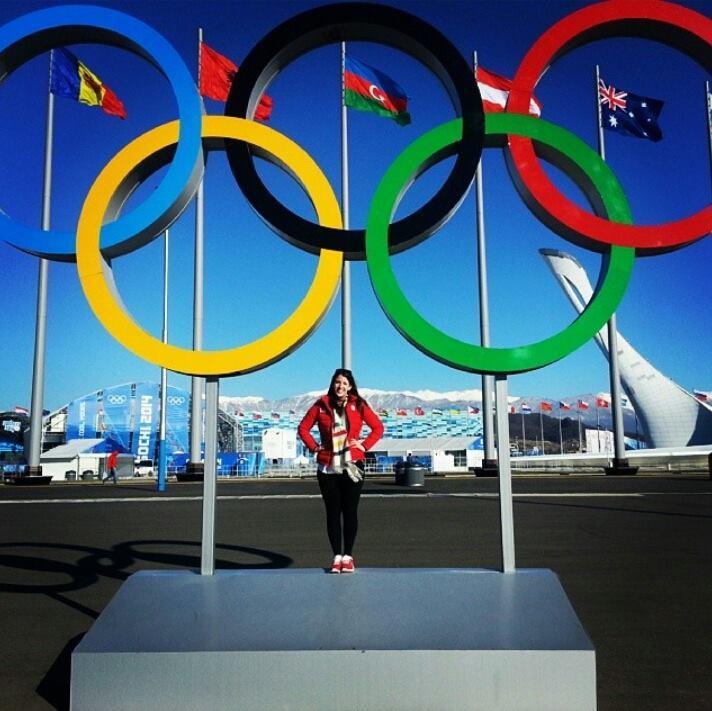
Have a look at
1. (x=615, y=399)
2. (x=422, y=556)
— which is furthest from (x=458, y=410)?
(x=422, y=556)

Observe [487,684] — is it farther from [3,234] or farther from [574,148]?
[3,234]

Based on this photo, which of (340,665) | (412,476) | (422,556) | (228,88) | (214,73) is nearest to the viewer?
(340,665)

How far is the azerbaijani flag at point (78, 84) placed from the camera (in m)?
16.8

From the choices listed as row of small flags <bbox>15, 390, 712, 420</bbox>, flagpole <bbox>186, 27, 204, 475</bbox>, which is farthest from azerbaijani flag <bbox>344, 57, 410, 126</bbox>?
row of small flags <bbox>15, 390, 712, 420</bbox>

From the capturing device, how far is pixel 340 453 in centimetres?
424

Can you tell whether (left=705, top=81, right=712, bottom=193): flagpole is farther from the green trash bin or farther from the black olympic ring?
the black olympic ring

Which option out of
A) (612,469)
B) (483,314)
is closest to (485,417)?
(483,314)

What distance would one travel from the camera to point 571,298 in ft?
159

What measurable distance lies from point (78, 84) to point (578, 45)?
1594 cm

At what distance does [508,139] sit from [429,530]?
5527mm

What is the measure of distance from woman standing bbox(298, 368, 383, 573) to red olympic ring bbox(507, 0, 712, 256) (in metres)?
1.74

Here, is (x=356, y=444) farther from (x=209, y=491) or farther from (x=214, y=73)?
(x=214, y=73)

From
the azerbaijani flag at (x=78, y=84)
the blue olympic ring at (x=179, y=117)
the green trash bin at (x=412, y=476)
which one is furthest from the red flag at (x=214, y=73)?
the blue olympic ring at (x=179, y=117)

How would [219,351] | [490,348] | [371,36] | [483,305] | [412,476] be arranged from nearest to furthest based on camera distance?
[490,348], [219,351], [371,36], [412,476], [483,305]
